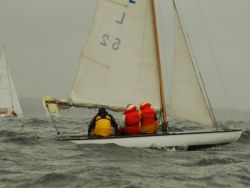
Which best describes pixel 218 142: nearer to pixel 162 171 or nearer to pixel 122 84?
pixel 122 84

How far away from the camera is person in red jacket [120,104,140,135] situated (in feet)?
58.1

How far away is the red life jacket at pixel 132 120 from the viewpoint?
17698 mm

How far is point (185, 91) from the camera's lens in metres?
19.4

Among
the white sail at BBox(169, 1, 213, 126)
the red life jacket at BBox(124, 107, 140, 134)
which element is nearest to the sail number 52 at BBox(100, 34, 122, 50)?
the white sail at BBox(169, 1, 213, 126)

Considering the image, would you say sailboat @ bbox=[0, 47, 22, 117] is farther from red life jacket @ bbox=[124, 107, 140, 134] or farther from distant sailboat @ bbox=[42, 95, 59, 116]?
red life jacket @ bbox=[124, 107, 140, 134]

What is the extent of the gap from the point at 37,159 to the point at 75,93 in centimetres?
518

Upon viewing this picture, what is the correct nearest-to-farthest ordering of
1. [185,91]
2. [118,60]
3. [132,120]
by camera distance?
[132,120]
[185,91]
[118,60]

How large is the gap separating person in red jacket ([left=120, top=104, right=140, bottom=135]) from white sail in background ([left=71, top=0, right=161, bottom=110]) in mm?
1979

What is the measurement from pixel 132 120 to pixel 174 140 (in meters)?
1.60

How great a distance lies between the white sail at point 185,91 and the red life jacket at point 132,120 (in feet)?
7.31

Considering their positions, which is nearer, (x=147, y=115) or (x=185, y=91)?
(x=147, y=115)

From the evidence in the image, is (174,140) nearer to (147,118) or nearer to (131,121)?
(147,118)

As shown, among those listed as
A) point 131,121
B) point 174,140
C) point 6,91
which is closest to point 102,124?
point 131,121

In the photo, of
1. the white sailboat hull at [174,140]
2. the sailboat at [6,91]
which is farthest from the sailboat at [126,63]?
the sailboat at [6,91]
